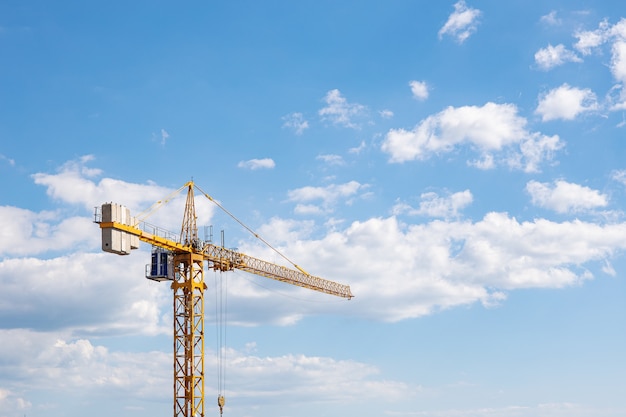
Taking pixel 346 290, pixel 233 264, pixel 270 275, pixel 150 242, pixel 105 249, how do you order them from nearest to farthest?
pixel 105 249, pixel 150 242, pixel 233 264, pixel 270 275, pixel 346 290

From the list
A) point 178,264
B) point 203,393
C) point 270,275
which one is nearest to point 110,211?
point 178,264

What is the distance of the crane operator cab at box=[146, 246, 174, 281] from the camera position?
134125 mm

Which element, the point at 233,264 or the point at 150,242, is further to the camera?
the point at 233,264

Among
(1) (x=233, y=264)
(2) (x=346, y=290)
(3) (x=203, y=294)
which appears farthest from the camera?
(2) (x=346, y=290)

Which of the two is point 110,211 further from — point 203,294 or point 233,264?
point 233,264

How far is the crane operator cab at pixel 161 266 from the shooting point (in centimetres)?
13412

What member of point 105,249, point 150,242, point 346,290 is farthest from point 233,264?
point 346,290

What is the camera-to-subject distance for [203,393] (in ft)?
440

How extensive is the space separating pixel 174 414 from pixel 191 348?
1063cm

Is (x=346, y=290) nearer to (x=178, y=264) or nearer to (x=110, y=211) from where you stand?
(x=178, y=264)

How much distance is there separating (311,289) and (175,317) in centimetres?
5407

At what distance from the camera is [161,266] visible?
13425 centimetres

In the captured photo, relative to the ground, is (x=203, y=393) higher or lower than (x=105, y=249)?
lower

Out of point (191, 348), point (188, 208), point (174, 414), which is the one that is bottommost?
point (174, 414)
